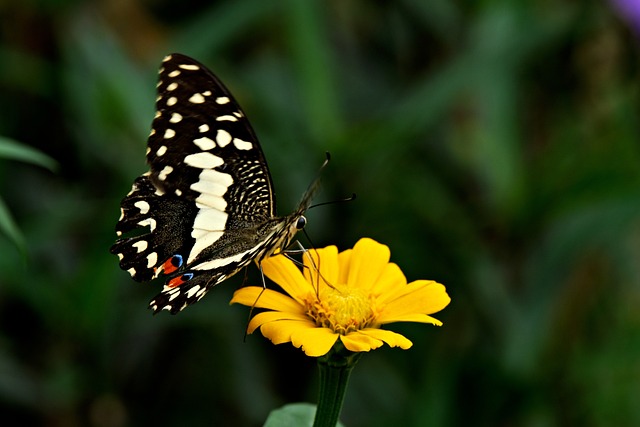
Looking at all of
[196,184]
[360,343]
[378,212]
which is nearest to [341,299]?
[360,343]

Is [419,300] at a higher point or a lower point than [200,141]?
lower

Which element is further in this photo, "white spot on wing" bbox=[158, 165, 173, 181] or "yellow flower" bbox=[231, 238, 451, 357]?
"white spot on wing" bbox=[158, 165, 173, 181]

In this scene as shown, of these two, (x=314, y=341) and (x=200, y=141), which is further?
(x=200, y=141)

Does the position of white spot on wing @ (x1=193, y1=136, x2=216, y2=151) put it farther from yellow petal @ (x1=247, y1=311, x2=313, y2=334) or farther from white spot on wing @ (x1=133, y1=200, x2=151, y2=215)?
yellow petal @ (x1=247, y1=311, x2=313, y2=334)

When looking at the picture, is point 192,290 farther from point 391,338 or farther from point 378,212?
point 378,212

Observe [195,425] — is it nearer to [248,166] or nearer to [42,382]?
[42,382]

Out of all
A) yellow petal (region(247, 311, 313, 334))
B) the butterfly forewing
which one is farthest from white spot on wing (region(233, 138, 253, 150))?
yellow petal (region(247, 311, 313, 334))

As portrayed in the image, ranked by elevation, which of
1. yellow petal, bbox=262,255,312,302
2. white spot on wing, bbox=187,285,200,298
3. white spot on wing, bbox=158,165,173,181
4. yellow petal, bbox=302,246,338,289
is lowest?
white spot on wing, bbox=187,285,200,298
